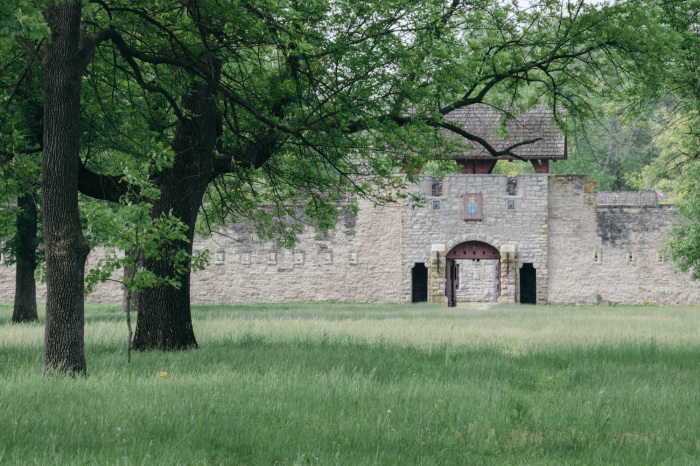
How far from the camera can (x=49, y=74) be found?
7109mm

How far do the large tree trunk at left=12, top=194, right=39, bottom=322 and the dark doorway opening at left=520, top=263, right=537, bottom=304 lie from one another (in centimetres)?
1744

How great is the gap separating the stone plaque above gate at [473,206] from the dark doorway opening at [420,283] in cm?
285

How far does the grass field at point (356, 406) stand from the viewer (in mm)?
4598

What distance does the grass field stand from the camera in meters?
4.60

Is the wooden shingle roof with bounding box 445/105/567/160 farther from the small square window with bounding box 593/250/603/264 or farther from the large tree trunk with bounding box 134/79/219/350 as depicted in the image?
the large tree trunk with bounding box 134/79/219/350

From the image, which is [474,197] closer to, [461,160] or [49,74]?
[461,160]

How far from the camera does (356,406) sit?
5.91m

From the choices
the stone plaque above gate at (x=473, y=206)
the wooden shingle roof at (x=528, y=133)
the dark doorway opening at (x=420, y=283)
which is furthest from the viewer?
the dark doorway opening at (x=420, y=283)

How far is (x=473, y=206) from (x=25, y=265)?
51.1ft

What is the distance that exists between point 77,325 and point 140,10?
3.95 m

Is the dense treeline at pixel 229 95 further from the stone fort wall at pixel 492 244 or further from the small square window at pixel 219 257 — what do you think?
the small square window at pixel 219 257

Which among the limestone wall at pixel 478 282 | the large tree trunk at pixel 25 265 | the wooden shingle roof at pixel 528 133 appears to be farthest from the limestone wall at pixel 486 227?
the large tree trunk at pixel 25 265

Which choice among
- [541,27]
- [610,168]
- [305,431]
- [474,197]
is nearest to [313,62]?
[541,27]

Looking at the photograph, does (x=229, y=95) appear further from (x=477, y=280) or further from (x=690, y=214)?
(x=477, y=280)
